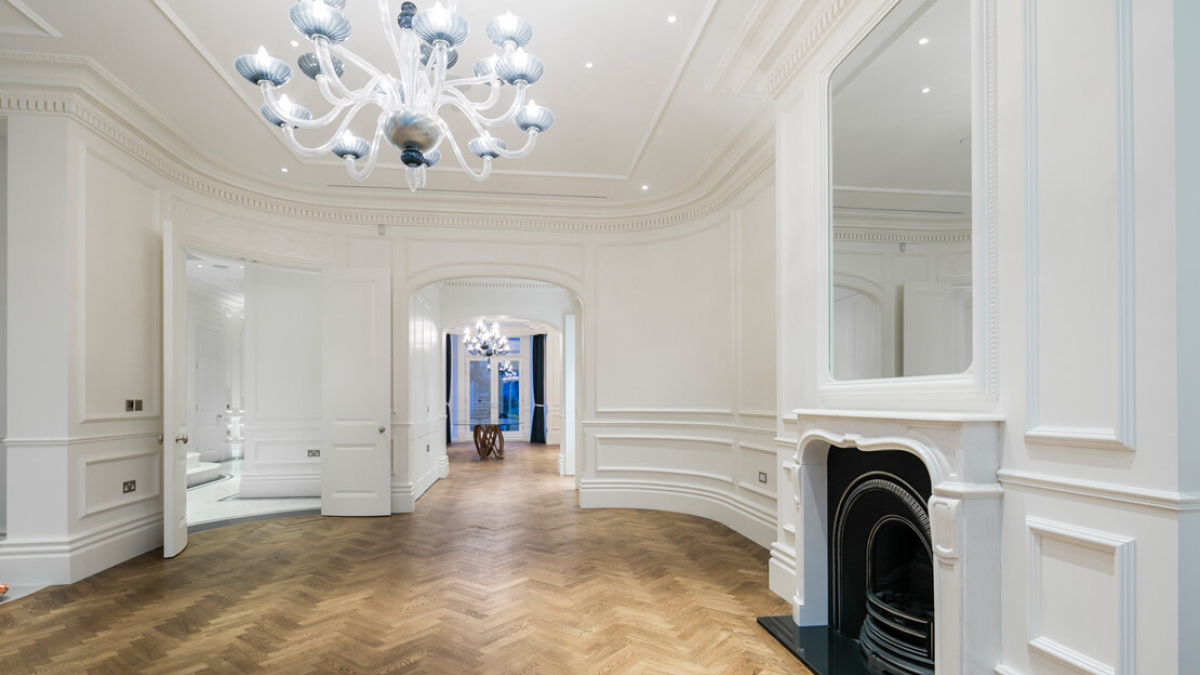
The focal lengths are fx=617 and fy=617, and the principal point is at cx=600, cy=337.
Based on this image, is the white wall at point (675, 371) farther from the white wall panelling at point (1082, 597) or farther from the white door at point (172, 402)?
the white door at point (172, 402)

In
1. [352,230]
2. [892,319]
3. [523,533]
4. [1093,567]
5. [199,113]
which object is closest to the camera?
[1093,567]

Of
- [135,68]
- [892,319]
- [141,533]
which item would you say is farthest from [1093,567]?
[141,533]

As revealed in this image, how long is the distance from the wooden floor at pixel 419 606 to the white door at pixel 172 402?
→ 25 cm

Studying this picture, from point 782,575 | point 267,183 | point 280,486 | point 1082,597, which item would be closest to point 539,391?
point 280,486

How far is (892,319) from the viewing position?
2.68 m

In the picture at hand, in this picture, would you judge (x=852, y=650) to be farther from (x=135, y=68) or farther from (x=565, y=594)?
(x=135, y=68)

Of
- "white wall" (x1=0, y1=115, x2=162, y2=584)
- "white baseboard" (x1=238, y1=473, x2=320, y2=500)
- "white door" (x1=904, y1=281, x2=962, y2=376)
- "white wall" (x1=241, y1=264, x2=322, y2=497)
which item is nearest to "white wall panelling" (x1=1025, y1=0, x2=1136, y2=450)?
"white door" (x1=904, y1=281, x2=962, y2=376)

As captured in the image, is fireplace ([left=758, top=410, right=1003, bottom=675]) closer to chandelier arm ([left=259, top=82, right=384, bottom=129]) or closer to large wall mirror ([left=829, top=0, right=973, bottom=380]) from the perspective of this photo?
large wall mirror ([left=829, top=0, right=973, bottom=380])

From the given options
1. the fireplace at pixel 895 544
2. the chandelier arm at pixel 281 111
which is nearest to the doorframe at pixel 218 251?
the chandelier arm at pixel 281 111

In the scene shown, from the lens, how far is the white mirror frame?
6.88ft

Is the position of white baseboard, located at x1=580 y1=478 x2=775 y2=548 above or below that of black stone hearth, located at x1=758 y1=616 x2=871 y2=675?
below

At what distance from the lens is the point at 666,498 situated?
6.41 metres

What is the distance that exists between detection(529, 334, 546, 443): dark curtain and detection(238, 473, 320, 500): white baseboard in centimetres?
778

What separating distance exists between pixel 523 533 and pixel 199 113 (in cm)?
415
